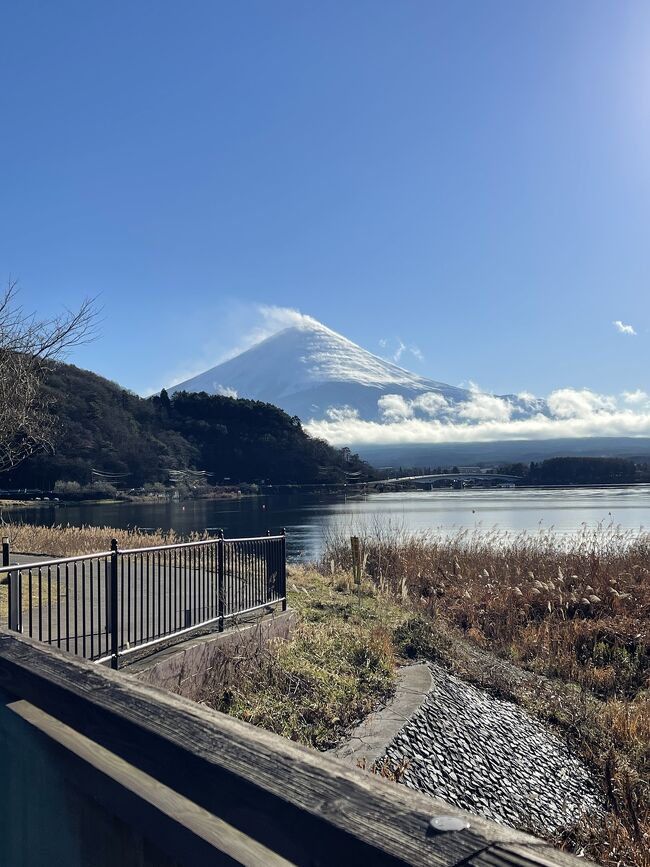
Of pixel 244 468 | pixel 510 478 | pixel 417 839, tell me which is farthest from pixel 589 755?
pixel 510 478

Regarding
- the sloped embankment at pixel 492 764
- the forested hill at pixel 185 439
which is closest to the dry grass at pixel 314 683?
the sloped embankment at pixel 492 764

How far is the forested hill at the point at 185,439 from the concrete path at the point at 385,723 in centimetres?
9930

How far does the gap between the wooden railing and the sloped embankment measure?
4.74 meters

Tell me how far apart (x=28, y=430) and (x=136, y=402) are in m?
115

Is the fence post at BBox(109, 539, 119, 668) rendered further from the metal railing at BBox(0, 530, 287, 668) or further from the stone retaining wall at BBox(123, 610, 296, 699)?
the stone retaining wall at BBox(123, 610, 296, 699)

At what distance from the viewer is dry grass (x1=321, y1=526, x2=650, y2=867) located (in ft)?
23.0

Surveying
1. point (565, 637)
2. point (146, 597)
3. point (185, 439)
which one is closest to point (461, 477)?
point (185, 439)

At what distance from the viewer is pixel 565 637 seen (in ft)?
42.0

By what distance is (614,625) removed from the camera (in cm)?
1300

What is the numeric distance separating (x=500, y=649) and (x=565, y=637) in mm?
1198

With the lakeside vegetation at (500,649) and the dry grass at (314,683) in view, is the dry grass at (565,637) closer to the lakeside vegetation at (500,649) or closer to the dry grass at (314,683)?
the lakeside vegetation at (500,649)

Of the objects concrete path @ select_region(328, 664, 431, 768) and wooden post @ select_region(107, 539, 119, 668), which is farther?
wooden post @ select_region(107, 539, 119, 668)

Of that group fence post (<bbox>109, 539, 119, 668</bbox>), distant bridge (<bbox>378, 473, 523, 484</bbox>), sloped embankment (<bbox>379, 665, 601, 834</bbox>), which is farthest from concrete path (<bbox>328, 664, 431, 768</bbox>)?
distant bridge (<bbox>378, 473, 523, 484</bbox>)

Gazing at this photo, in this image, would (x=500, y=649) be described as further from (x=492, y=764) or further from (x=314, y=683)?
(x=314, y=683)
